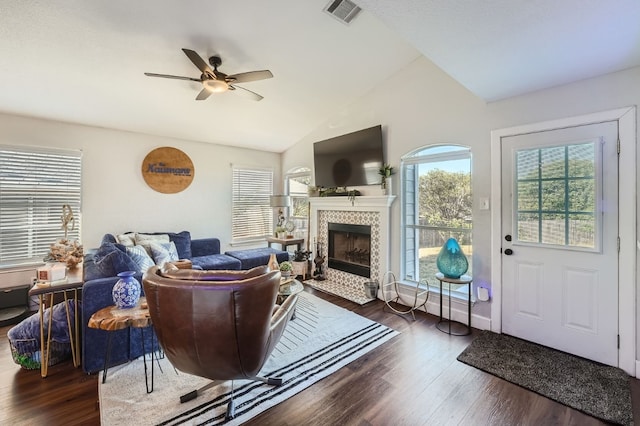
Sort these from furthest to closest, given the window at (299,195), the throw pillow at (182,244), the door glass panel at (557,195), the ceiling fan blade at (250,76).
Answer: the window at (299,195), the throw pillow at (182,244), the ceiling fan blade at (250,76), the door glass panel at (557,195)

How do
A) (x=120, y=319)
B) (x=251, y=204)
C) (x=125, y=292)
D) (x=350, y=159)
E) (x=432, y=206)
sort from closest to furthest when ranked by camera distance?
1. (x=120, y=319)
2. (x=125, y=292)
3. (x=432, y=206)
4. (x=350, y=159)
5. (x=251, y=204)

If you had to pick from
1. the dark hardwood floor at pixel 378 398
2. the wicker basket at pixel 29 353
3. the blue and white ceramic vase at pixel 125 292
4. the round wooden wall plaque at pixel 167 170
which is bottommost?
the dark hardwood floor at pixel 378 398

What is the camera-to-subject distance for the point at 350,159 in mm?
4391

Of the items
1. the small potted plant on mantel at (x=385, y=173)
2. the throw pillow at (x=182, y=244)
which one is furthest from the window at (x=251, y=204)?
the small potted plant on mantel at (x=385, y=173)

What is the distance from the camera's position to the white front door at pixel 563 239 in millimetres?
2367

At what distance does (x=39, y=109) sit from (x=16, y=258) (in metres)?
1.99

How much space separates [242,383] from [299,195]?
410 cm

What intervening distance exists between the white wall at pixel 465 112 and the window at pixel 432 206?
13cm

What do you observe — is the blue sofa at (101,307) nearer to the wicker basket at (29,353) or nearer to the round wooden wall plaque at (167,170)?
the wicker basket at (29,353)

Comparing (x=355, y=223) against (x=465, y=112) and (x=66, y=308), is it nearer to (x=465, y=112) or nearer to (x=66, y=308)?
(x=465, y=112)

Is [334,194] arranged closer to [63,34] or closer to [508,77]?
[508,77]

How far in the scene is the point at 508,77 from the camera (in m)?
2.50

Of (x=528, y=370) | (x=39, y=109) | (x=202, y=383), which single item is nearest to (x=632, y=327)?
(x=528, y=370)

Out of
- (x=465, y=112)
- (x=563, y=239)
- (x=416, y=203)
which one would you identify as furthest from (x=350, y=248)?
(x=563, y=239)
